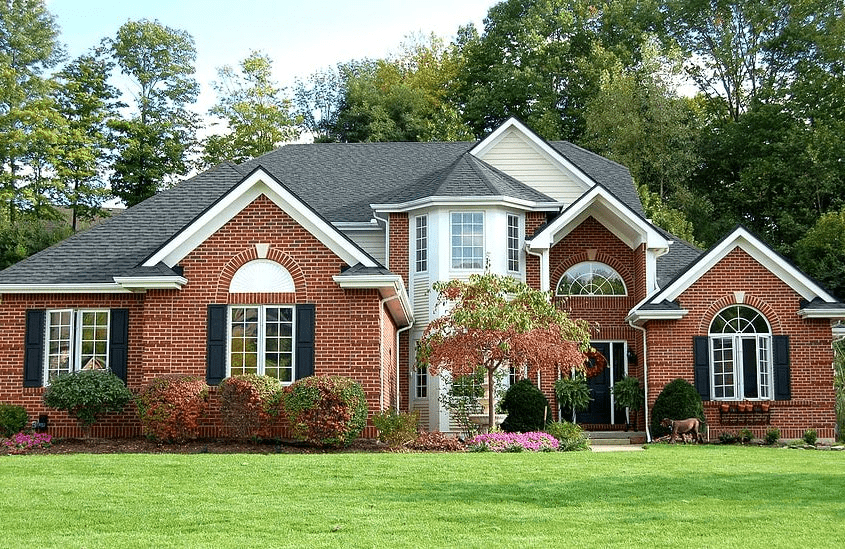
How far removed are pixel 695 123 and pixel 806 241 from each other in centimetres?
940

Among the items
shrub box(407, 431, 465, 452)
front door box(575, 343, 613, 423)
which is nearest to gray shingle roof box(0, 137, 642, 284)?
front door box(575, 343, 613, 423)

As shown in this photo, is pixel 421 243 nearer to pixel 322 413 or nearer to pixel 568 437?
pixel 568 437

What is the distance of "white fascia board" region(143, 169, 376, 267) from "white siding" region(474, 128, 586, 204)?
9.48 m

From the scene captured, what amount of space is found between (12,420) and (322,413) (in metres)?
6.41

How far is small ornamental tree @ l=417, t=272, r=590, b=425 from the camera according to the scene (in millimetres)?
20719

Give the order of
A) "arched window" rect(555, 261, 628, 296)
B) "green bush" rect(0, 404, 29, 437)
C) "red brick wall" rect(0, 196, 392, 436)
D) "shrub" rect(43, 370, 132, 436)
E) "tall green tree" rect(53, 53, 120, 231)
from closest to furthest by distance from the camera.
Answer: "shrub" rect(43, 370, 132, 436) → "red brick wall" rect(0, 196, 392, 436) → "green bush" rect(0, 404, 29, 437) → "arched window" rect(555, 261, 628, 296) → "tall green tree" rect(53, 53, 120, 231)

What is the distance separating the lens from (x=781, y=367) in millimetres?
23641

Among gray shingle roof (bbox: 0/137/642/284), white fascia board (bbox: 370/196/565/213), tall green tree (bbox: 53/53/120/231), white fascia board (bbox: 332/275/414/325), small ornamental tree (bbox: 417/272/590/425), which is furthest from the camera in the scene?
tall green tree (bbox: 53/53/120/231)

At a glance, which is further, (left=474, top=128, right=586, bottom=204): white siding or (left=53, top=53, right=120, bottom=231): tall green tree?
(left=53, top=53, right=120, bottom=231): tall green tree

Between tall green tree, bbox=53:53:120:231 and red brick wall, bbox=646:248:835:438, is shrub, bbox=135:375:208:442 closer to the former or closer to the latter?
red brick wall, bbox=646:248:835:438

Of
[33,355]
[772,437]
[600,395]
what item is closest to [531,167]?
[600,395]

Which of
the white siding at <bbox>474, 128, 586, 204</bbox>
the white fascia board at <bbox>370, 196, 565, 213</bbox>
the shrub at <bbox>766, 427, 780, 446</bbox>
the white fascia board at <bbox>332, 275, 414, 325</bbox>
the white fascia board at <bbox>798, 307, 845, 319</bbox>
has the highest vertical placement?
the white siding at <bbox>474, 128, 586, 204</bbox>

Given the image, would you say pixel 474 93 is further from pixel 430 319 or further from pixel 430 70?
pixel 430 319

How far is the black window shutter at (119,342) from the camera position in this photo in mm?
21156
